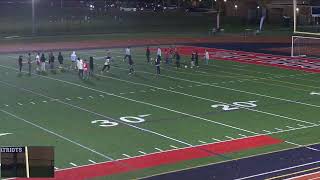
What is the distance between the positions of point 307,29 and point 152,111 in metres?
49.6

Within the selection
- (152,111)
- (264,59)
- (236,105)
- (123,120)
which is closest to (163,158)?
(123,120)

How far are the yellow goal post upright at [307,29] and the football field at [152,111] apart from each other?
11.2 m

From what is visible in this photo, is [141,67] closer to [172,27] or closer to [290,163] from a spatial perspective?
[290,163]

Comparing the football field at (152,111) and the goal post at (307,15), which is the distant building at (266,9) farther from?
the football field at (152,111)

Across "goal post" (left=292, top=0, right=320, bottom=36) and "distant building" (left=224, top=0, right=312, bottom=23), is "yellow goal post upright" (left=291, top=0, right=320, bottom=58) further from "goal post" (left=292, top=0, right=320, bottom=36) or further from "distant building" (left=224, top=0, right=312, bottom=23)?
"distant building" (left=224, top=0, right=312, bottom=23)

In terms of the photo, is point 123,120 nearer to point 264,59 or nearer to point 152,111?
point 152,111

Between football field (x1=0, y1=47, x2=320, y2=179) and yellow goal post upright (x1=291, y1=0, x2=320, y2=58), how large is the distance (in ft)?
36.8

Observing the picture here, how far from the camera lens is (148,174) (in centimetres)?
1402

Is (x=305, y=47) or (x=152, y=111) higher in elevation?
(x=305, y=47)

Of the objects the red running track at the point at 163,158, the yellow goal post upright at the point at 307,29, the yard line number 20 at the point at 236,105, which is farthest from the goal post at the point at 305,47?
the red running track at the point at 163,158

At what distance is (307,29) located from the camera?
67312mm

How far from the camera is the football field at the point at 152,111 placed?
1672 centimetres

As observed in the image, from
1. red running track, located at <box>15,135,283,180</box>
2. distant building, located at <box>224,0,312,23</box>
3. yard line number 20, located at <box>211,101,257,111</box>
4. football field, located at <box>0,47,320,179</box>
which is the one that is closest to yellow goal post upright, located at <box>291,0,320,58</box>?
distant building, located at <box>224,0,312,23</box>

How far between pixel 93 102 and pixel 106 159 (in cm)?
825
